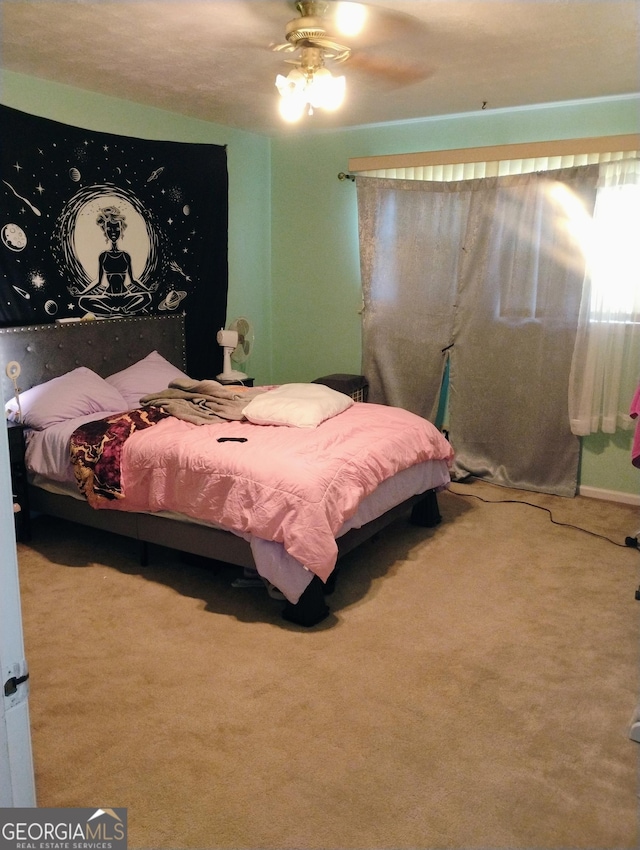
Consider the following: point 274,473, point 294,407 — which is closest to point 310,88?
point 294,407

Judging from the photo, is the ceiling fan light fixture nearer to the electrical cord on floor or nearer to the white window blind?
the white window blind

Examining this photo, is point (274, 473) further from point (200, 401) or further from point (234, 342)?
point (234, 342)

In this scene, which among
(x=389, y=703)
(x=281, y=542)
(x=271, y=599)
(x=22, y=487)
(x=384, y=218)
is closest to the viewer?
(x=389, y=703)

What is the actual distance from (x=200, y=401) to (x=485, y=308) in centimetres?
213

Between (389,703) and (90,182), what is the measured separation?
138 inches

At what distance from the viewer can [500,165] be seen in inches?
184

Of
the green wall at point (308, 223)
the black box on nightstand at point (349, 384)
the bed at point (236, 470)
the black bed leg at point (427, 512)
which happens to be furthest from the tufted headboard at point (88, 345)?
the black bed leg at point (427, 512)

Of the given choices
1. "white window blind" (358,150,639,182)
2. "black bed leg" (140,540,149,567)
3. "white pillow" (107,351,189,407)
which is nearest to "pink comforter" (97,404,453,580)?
"black bed leg" (140,540,149,567)

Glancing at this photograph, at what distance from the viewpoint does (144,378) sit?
4449 mm

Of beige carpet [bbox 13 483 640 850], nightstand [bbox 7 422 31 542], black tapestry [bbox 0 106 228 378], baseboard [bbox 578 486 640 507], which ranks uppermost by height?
black tapestry [bbox 0 106 228 378]

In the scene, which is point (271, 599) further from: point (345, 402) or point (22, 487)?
point (22, 487)

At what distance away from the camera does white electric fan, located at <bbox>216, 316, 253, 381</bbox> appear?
5145mm

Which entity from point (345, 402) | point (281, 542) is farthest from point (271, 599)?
point (345, 402)

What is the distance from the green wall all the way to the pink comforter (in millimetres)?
1927
